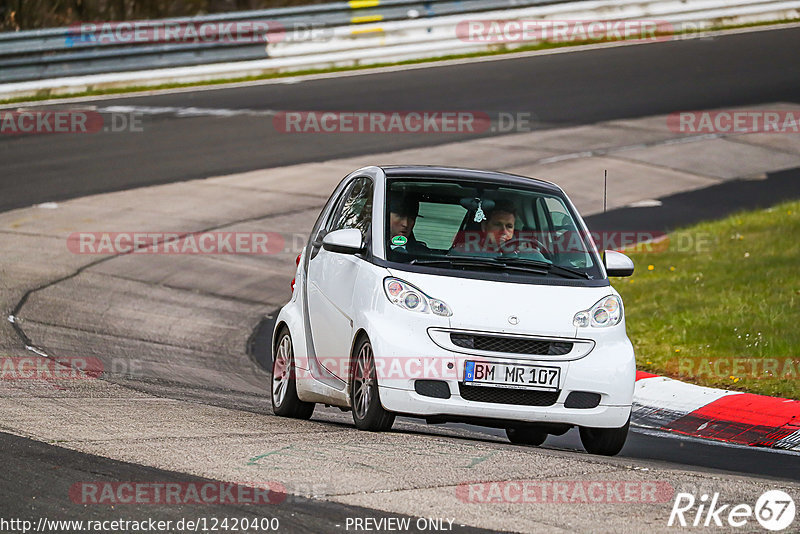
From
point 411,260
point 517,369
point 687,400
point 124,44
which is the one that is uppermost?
point 124,44

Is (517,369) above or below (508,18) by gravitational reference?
below

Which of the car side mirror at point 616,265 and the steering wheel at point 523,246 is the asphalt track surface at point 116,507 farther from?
the car side mirror at point 616,265

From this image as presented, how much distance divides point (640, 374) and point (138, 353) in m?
4.33

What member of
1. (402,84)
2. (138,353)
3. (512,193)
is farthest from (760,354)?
(402,84)

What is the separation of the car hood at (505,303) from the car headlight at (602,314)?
0.12ft

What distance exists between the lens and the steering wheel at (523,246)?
8.47 metres

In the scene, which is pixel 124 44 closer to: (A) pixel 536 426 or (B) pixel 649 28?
(B) pixel 649 28

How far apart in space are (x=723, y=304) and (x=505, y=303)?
224 inches

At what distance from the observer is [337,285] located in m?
8.59

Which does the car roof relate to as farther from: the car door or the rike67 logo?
the rike67 logo

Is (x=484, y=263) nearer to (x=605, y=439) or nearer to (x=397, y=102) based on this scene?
(x=605, y=439)

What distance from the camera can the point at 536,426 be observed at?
26.2ft

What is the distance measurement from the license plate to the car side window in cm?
135

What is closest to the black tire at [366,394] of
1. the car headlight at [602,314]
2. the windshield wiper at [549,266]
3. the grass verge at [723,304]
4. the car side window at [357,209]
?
the car side window at [357,209]
